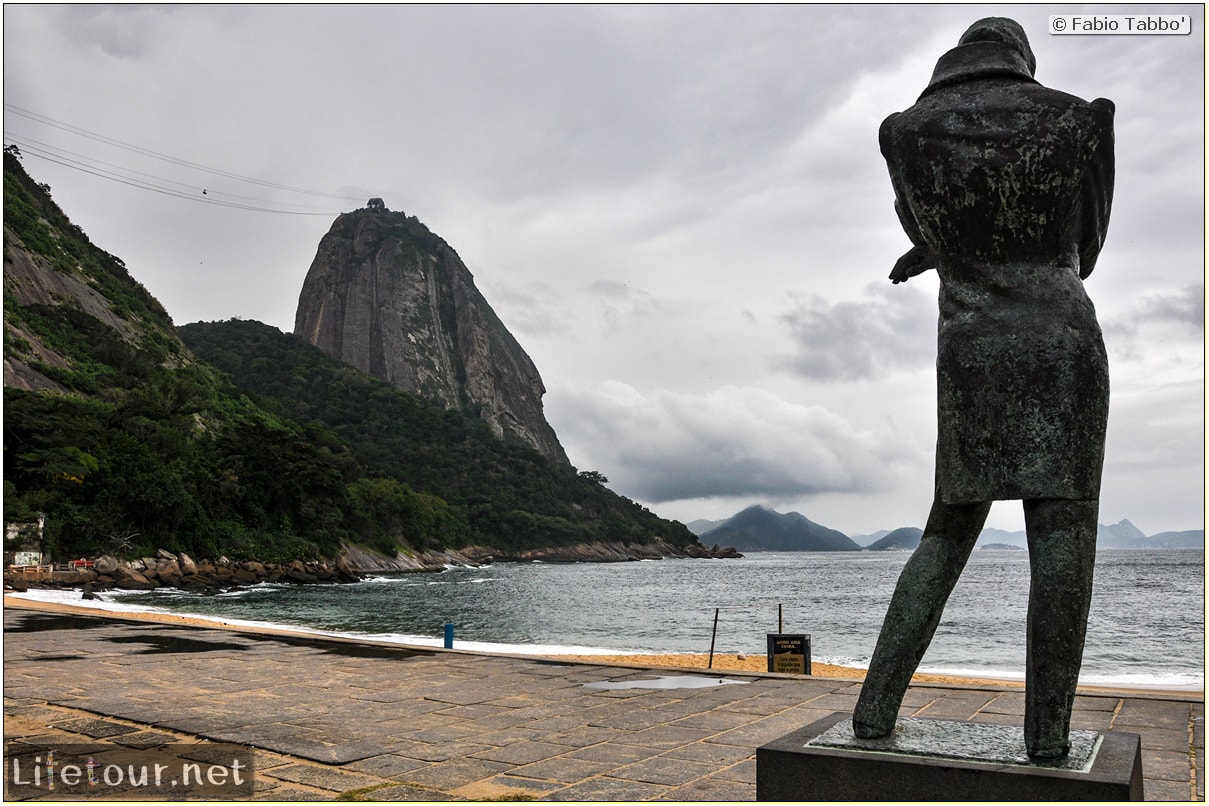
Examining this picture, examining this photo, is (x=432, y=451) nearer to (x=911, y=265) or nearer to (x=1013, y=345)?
(x=911, y=265)

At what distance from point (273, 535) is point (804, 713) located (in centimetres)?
5164

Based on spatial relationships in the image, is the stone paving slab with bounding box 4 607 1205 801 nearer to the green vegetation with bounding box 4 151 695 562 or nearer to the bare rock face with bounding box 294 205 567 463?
the green vegetation with bounding box 4 151 695 562

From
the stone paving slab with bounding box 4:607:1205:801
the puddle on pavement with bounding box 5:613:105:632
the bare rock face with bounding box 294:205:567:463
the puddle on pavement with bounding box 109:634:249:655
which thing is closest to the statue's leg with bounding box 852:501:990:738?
the stone paving slab with bounding box 4:607:1205:801

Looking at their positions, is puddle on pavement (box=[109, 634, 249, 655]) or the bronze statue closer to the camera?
the bronze statue

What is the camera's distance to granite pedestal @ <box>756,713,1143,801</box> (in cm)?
243

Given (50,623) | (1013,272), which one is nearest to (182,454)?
(50,623)

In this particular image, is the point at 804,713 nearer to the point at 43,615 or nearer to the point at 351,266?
the point at 43,615

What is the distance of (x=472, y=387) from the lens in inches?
6614

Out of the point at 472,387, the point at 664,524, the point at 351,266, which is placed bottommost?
the point at 664,524

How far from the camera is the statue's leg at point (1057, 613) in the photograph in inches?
105

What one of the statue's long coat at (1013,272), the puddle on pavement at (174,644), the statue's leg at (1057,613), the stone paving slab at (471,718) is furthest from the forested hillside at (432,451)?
the statue's leg at (1057,613)

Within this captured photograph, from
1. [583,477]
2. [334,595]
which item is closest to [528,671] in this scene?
[334,595]

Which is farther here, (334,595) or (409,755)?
(334,595)

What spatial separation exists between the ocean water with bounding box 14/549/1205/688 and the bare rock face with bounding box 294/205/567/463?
112786 mm
